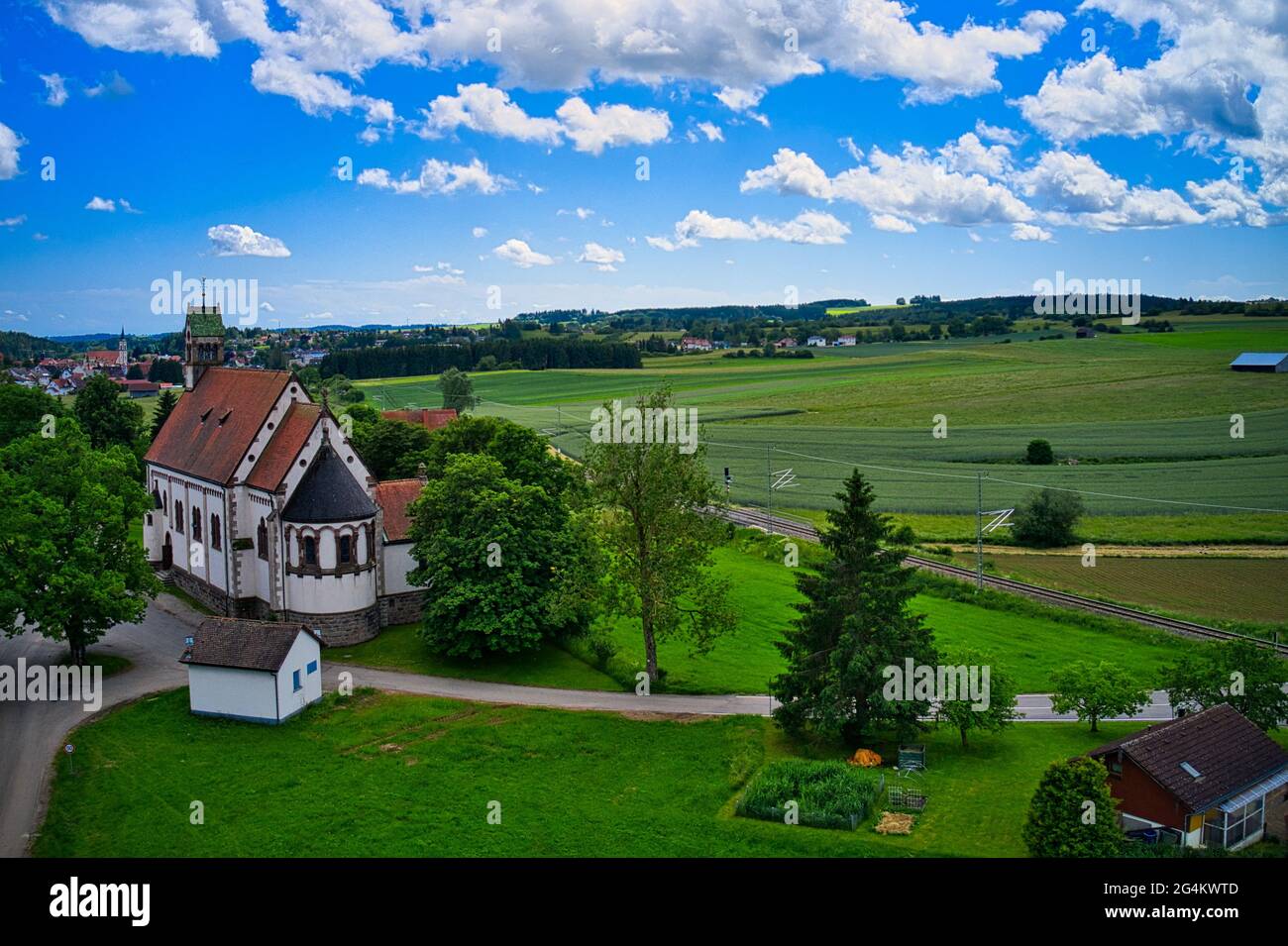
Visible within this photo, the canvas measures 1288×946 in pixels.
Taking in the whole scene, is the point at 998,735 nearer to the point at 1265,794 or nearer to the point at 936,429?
the point at 1265,794

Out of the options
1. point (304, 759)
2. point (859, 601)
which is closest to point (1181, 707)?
point (859, 601)

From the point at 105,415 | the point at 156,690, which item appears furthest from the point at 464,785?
the point at 105,415

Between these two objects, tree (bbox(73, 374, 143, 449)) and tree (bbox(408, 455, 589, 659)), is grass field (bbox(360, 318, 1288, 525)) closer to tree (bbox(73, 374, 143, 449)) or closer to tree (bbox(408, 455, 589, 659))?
tree (bbox(408, 455, 589, 659))

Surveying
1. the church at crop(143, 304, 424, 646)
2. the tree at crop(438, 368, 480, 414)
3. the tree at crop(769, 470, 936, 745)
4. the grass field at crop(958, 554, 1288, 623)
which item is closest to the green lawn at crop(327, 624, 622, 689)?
the church at crop(143, 304, 424, 646)

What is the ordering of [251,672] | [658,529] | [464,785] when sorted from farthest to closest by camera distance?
[658,529] < [251,672] < [464,785]

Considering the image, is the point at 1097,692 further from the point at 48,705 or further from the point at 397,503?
the point at 48,705

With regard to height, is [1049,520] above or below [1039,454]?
below
